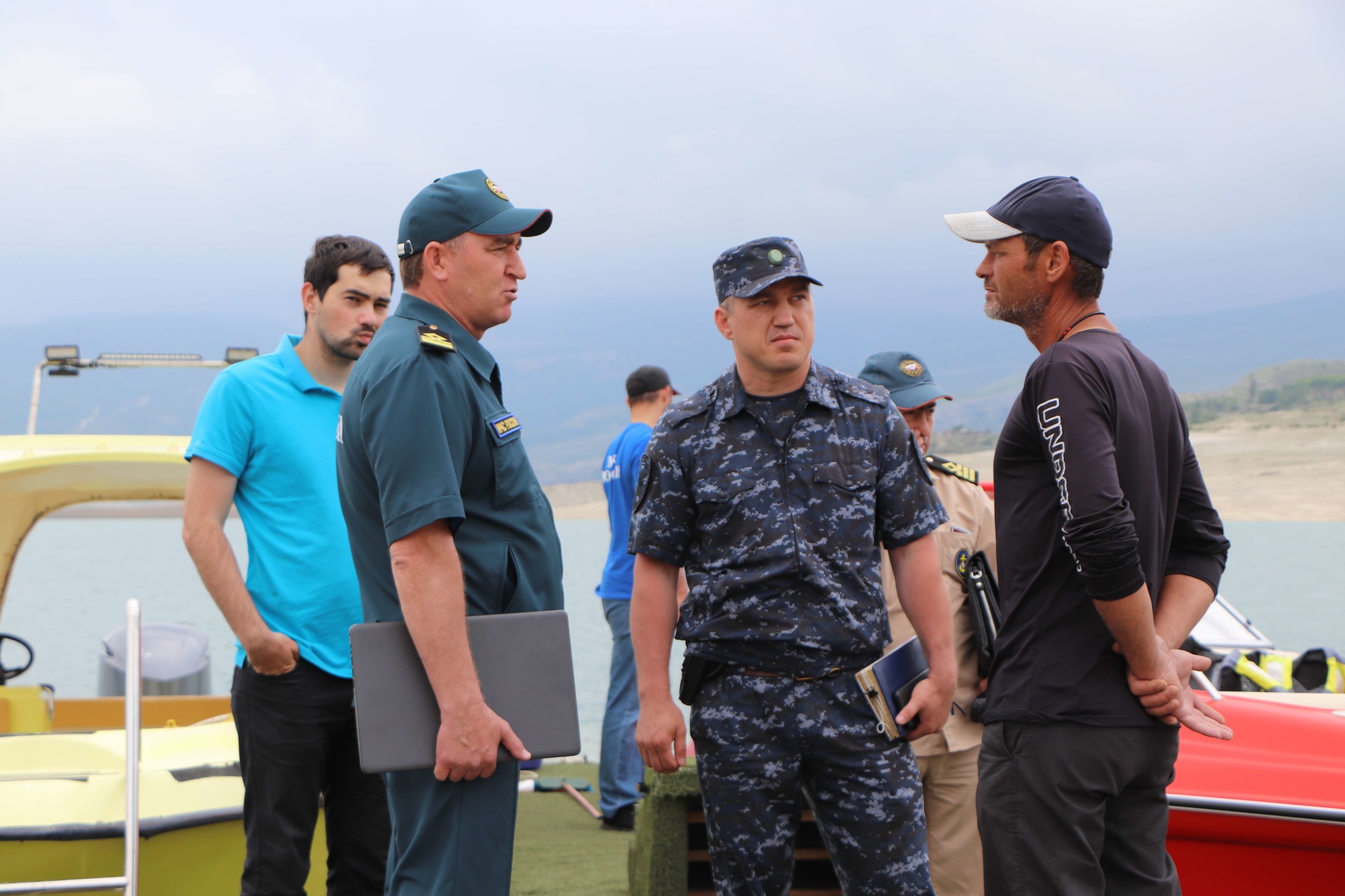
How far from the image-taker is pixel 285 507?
266 cm

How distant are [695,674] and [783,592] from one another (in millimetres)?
260

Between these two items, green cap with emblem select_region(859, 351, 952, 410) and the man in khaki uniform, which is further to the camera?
green cap with emblem select_region(859, 351, 952, 410)

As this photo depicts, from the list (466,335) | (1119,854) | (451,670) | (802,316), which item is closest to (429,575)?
(451,670)

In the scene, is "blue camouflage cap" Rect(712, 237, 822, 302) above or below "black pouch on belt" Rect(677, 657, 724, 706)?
above

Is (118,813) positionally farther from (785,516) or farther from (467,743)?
(785,516)

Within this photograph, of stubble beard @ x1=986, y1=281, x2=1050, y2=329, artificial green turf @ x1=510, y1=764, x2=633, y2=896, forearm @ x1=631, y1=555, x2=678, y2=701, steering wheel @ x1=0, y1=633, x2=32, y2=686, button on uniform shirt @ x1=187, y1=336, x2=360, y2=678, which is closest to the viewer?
stubble beard @ x1=986, y1=281, x2=1050, y2=329

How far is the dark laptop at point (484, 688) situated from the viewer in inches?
72.4

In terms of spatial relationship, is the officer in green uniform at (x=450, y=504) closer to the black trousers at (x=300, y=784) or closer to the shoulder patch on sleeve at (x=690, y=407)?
the shoulder patch on sleeve at (x=690, y=407)

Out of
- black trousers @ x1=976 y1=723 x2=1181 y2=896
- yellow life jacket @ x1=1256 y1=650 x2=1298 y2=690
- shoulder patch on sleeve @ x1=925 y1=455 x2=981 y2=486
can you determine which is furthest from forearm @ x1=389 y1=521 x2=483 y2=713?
yellow life jacket @ x1=1256 y1=650 x2=1298 y2=690

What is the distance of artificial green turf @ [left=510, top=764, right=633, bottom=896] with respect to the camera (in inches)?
166

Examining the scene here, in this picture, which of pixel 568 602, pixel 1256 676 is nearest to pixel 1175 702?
pixel 1256 676

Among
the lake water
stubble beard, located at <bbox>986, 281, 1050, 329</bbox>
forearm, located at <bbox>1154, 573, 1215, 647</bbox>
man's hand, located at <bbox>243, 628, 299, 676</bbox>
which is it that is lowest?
the lake water

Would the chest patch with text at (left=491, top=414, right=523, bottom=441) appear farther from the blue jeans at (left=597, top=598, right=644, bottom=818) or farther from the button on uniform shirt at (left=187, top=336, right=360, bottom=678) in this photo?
the blue jeans at (left=597, top=598, right=644, bottom=818)

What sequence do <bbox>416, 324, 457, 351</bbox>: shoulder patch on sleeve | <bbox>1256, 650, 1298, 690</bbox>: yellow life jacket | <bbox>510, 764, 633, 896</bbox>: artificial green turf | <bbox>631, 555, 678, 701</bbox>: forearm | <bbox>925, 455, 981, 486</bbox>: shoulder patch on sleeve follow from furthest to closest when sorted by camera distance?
<bbox>1256, 650, 1298, 690</bbox>: yellow life jacket
<bbox>510, 764, 633, 896</bbox>: artificial green turf
<bbox>925, 455, 981, 486</bbox>: shoulder patch on sleeve
<bbox>631, 555, 678, 701</bbox>: forearm
<bbox>416, 324, 457, 351</bbox>: shoulder patch on sleeve
